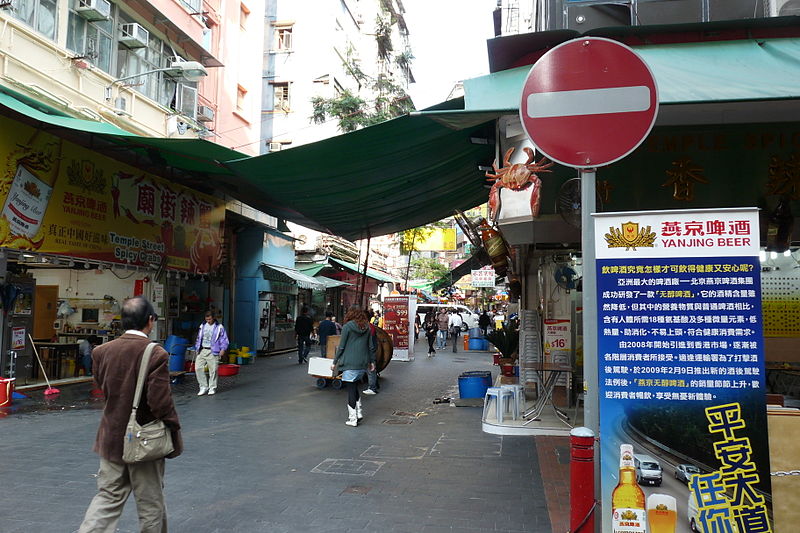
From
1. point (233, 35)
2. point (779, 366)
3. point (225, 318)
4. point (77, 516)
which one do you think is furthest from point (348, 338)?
point (233, 35)

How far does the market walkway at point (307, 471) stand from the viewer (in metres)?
4.70

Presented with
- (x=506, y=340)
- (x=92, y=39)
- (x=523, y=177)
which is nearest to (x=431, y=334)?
(x=506, y=340)

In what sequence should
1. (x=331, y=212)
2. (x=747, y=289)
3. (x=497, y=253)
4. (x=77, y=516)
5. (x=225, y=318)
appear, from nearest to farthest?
(x=747, y=289), (x=77, y=516), (x=497, y=253), (x=331, y=212), (x=225, y=318)

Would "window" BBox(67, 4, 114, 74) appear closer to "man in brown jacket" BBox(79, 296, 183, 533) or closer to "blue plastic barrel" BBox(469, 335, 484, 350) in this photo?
"man in brown jacket" BBox(79, 296, 183, 533)

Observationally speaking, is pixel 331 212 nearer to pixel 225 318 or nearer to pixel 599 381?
pixel 599 381

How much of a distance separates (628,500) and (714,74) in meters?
2.96

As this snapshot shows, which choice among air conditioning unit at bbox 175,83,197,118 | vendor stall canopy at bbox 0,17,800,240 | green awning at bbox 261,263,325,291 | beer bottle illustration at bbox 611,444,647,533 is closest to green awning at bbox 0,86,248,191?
vendor stall canopy at bbox 0,17,800,240

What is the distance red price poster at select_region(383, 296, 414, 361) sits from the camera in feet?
64.2

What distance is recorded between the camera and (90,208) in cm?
1193

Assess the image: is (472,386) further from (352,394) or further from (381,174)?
(381,174)

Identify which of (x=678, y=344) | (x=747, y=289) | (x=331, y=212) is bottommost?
(x=678, y=344)

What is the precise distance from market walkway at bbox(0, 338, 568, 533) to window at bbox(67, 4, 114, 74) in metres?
6.83

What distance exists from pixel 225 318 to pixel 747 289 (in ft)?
58.7

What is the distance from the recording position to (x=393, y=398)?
1159 centimetres
